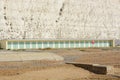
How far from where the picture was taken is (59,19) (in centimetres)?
6378

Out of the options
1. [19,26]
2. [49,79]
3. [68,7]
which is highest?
[68,7]

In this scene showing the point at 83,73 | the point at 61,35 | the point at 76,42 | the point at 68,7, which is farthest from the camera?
the point at 68,7

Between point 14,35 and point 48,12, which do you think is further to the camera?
point 48,12

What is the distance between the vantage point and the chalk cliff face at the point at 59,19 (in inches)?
2271

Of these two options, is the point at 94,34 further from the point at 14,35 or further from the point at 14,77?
the point at 14,77

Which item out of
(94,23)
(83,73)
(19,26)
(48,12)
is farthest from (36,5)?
(83,73)

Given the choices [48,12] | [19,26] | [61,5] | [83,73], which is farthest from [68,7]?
[83,73]

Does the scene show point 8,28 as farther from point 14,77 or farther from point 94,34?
point 14,77

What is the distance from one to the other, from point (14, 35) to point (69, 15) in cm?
1538

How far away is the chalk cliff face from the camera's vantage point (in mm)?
57688

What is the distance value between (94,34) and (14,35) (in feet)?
67.4

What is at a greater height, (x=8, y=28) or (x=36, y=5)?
(x=36, y=5)

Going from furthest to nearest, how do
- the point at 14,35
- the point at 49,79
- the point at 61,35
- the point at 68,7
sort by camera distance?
the point at 68,7 → the point at 61,35 → the point at 14,35 → the point at 49,79

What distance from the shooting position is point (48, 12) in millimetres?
63438
